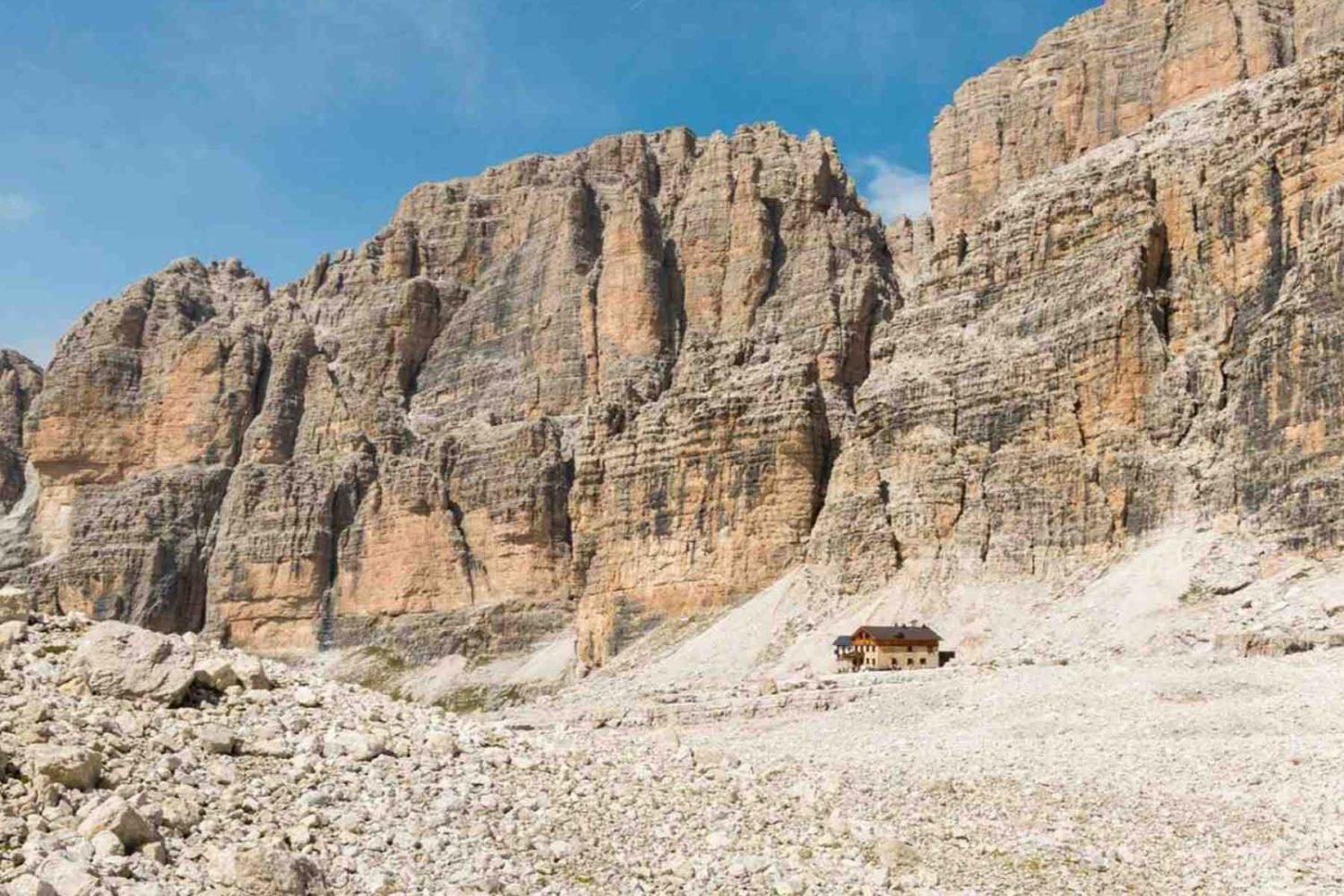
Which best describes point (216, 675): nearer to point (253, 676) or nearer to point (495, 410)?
point (253, 676)

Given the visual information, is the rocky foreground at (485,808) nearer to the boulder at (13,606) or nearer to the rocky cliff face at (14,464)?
the boulder at (13,606)

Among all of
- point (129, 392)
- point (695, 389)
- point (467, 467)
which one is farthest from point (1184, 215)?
point (129, 392)

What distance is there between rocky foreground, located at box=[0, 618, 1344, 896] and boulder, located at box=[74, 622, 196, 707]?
0.12 ft

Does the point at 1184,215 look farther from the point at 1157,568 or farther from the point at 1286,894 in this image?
the point at 1286,894

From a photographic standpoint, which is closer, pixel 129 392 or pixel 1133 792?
pixel 1133 792

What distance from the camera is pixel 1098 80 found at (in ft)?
385

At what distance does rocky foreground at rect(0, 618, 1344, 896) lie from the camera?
61.5ft

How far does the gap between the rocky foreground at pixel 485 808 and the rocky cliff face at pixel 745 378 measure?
50213mm

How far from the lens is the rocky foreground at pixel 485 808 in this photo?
18734 mm

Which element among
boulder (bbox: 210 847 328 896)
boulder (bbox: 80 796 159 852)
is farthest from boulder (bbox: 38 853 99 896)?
boulder (bbox: 210 847 328 896)

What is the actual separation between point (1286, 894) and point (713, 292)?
374 feet

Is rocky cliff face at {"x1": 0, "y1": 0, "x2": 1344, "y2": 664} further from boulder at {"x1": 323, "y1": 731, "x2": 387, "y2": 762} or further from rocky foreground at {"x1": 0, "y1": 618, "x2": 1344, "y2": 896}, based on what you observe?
boulder at {"x1": 323, "y1": 731, "x2": 387, "y2": 762}

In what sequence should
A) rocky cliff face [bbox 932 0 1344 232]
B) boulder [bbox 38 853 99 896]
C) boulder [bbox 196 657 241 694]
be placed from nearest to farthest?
boulder [bbox 38 853 99 896] → boulder [bbox 196 657 241 694] → rocky cliff face [bbox 932 0 1344 232]

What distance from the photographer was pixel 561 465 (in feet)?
433
